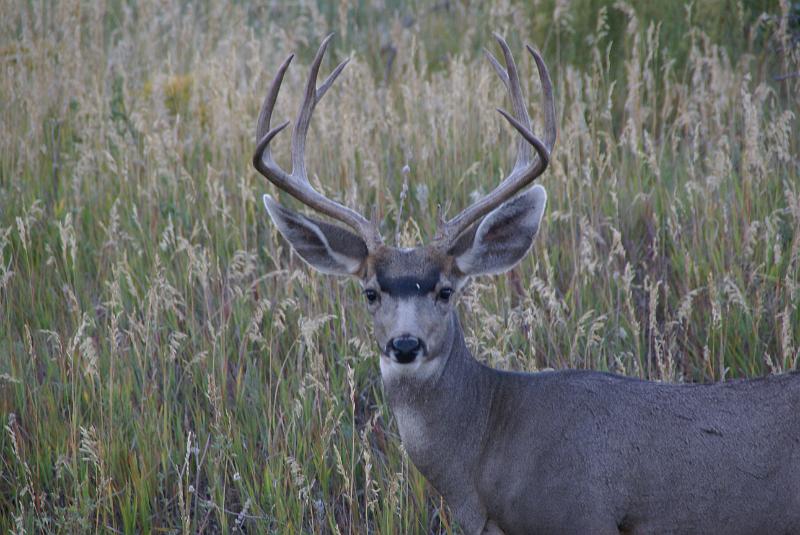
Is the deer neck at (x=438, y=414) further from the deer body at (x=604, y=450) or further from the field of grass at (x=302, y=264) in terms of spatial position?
the field of grass at (x=302, y=264)

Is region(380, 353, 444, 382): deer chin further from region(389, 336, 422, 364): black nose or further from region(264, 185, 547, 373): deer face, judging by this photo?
region(389, 336, 422, 364): black nose

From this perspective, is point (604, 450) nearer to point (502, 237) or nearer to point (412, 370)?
point (412, 370)

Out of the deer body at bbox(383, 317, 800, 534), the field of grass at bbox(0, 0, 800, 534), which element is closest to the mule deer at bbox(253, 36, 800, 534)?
the deer body at bbox(383, 317, 800, 534)

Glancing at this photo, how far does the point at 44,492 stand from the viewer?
4820 mm

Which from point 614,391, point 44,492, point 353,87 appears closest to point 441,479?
point 614,391

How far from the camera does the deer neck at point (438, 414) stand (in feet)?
13.5

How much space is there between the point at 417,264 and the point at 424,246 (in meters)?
0.18

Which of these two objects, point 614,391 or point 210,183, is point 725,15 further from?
point 614,391

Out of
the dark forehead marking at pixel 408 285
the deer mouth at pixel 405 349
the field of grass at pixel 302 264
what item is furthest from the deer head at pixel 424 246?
the field of grass at pixel 302 264

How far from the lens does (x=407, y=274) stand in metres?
4.12

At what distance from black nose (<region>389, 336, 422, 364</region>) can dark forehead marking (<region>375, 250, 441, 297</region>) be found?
23 cm

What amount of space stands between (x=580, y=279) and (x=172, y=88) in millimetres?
3705

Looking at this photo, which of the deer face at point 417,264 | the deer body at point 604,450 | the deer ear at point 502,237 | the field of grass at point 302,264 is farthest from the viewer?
the field of grass at point 302,264

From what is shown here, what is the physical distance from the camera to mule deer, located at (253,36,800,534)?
3.81 meters
